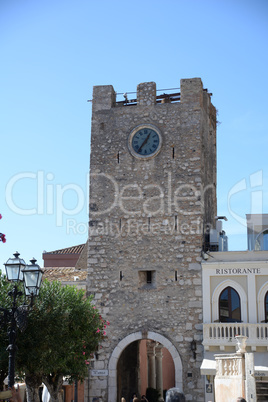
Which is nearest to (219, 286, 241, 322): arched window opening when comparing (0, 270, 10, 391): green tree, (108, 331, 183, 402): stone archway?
(108, 331, 183, 402): stone archway

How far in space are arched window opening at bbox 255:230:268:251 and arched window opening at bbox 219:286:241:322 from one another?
2373 millimetres

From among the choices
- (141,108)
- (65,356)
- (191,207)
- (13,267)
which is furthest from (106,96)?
(13,267)

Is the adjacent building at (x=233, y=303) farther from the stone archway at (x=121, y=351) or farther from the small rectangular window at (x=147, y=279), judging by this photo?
Answer: the small rectangular window at (x=147, y=279)

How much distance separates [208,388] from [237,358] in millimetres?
6765

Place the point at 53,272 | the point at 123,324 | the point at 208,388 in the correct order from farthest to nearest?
the point at 53,272
the point at 123,324
the point at 208,388

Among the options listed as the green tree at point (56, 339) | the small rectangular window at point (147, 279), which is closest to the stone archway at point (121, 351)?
A: the small rectangular window at point (147, 279)

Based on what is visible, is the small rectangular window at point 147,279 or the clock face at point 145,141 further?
the clock face at point 145,141

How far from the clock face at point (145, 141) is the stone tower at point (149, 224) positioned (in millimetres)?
44

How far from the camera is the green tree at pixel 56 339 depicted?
17484 mm

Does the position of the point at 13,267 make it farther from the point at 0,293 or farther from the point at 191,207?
the point at 191,207

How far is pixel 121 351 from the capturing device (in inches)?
970

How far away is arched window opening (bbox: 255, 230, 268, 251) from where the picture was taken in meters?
25.2

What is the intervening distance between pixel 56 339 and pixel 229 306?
848 cm

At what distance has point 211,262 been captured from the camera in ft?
79.5
